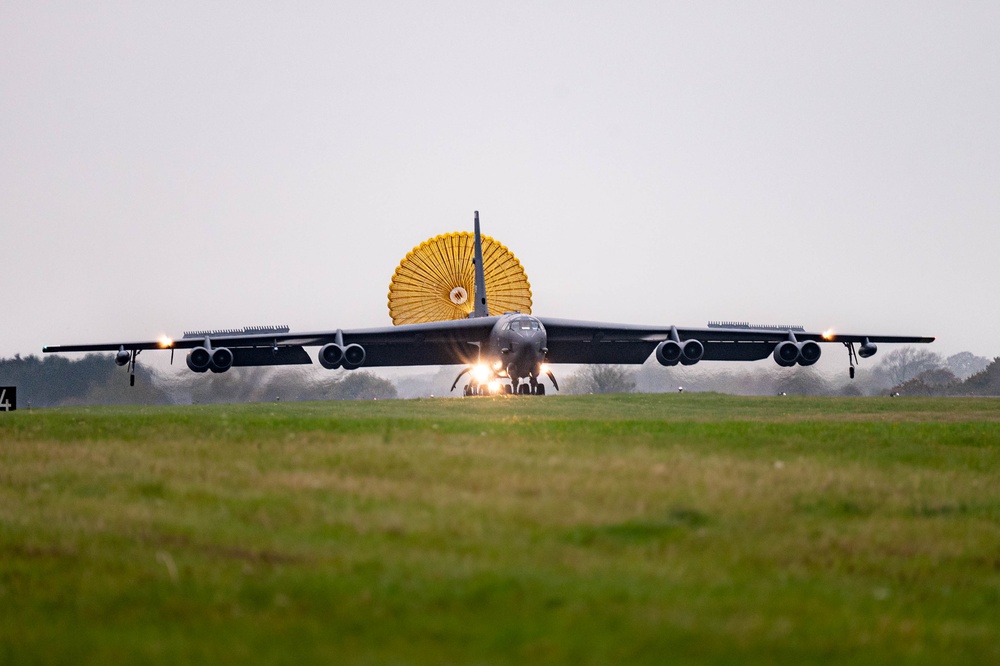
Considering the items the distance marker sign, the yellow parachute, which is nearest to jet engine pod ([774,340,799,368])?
the yellow parachute

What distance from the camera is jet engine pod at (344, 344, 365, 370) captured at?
4484cm

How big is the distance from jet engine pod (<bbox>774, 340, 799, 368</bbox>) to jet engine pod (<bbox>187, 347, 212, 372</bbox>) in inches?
977

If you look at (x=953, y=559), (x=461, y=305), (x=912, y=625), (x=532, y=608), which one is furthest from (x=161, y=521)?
(x=461, y=305)

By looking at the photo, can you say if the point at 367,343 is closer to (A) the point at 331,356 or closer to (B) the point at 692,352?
(A) the point at 331,356

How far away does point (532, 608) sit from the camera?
6.50m

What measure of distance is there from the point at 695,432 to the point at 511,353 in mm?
26673

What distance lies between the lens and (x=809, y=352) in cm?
4778

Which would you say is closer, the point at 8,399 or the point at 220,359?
the point at 8,399

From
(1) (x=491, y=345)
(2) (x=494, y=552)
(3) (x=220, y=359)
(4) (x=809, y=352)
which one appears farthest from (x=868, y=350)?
(2) (x=494, y=552)

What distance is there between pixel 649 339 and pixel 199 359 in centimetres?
2213

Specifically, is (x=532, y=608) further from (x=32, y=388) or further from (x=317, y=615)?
(x=32, y=388)

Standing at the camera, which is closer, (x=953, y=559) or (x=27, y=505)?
(x=953, y=559)

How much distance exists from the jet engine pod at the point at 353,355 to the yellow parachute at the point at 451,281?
9169 millimetres

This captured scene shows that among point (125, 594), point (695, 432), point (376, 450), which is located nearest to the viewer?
point (125, 594)
